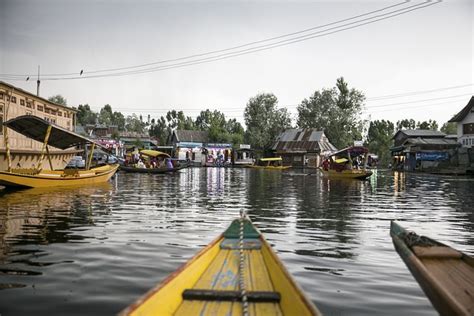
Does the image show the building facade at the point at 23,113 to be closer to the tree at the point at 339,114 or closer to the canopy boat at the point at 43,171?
the canopy boat at the point at 43,171

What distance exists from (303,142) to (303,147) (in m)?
1.12

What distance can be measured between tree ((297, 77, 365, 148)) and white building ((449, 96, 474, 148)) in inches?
860

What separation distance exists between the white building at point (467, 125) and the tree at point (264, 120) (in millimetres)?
32619

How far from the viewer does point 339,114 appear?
72.2 metres

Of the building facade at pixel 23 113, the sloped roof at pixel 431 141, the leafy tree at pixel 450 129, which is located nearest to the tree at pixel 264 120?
the sloped roof at pixel 431 141

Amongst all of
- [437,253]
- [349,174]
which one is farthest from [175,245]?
[349,174]

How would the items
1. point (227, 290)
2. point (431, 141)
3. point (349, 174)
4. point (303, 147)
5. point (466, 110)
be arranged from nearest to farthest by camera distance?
1. point (227, 290)
2. point (349, 174)
3. point (466, 110)
4. point (431, 141)
5. point (303, 147)

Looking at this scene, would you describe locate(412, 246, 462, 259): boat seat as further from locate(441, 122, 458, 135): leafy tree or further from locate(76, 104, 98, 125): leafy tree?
locate(76, 104, 98, 125): leafy tree

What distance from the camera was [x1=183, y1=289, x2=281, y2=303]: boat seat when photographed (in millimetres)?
3998

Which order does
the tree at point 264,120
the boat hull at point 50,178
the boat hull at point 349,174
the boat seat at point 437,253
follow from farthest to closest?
the tree at point 264,120 → the boat hull at point 349,174 → the boat hull at point 50,178 → the boat seat at point 437,253

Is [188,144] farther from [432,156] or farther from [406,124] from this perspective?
[406,124]

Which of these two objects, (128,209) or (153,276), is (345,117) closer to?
(128,209)

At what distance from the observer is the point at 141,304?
10.7ft

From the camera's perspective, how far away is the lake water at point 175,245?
213 inches
